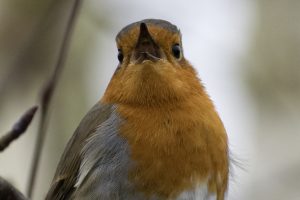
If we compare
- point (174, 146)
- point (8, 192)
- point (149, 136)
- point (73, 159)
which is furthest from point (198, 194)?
point (8, 192)

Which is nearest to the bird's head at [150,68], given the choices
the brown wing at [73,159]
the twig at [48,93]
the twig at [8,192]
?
the brown wing at [73,159]

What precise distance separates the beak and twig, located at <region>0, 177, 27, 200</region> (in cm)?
181

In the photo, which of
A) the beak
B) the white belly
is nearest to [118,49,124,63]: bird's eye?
the beak

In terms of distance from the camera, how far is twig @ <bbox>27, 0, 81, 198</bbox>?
321 cm

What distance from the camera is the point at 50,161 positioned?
6691 millimetres

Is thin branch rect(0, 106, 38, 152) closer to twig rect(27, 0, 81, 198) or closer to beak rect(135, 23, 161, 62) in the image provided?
twig rect(27, 0, 81, 198)

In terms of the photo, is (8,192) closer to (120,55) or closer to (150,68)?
(150,68)

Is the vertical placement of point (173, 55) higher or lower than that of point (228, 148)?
higher

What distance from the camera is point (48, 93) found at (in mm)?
3424

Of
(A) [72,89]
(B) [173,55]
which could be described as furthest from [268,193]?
(A) [72,89]

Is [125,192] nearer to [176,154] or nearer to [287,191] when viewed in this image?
[176,154]

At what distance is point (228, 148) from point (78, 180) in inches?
39.9

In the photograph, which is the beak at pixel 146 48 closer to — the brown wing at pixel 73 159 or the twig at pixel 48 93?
the brown wing at pixel 73 159

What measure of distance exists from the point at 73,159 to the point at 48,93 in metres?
1.62
